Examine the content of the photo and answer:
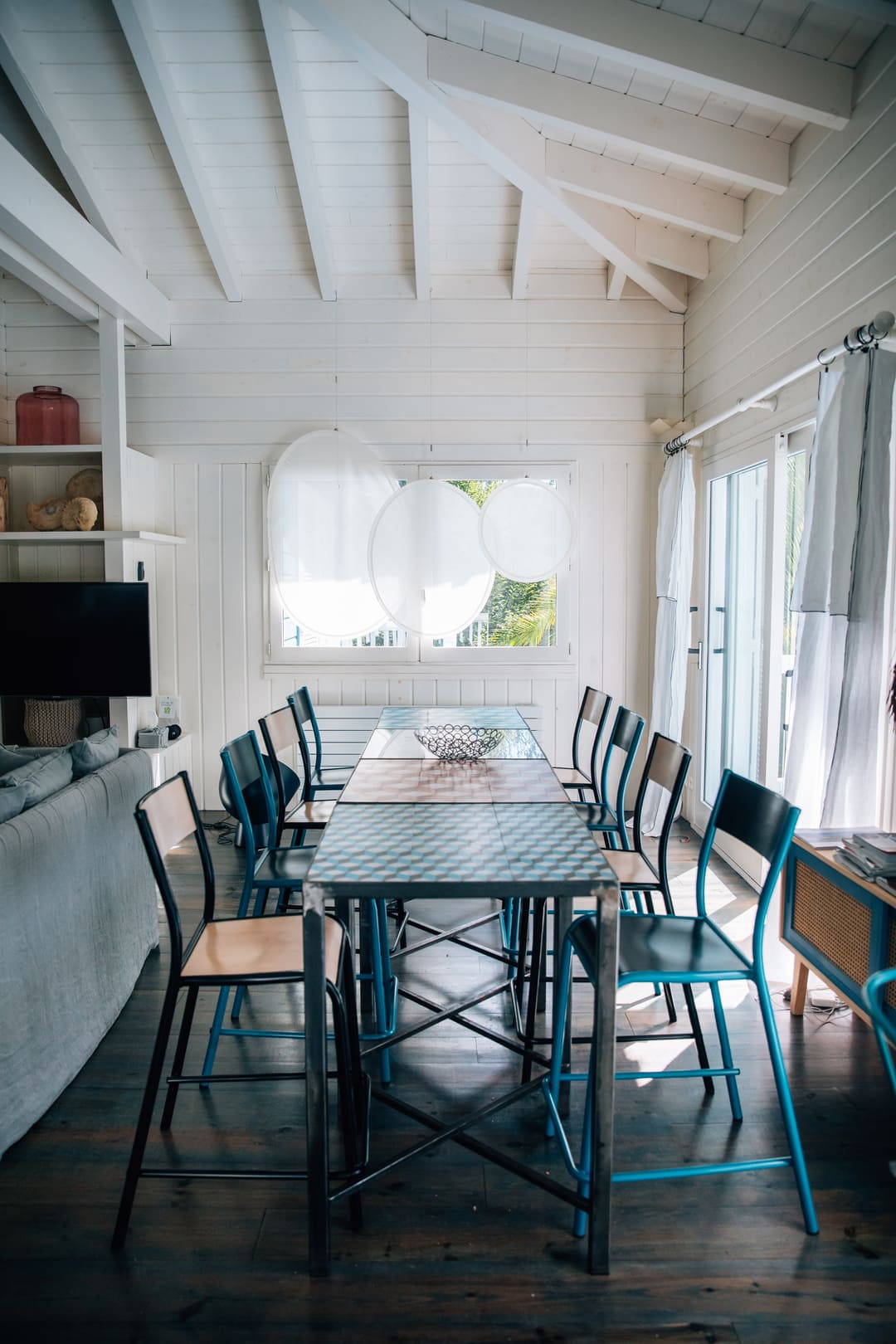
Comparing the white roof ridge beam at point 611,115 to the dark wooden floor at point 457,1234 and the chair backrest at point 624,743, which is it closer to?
the chair backrest at point 624,743

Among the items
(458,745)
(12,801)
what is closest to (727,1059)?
(458,745)

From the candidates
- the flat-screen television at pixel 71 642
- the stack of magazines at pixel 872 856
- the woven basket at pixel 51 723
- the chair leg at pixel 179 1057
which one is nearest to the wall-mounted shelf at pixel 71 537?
the flat-screen television at pixel 71 642

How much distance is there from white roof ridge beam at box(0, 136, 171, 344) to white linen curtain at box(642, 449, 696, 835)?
121 inches

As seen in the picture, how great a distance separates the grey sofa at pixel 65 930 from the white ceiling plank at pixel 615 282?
12.4 feet

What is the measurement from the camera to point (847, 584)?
2580 mm

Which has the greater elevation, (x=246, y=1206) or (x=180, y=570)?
(x=180, y=570)

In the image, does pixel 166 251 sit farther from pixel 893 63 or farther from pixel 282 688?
pixel 893 63

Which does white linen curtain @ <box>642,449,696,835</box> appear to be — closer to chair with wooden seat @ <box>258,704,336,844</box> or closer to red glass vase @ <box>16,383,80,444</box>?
chair with wooden seat @ <box>258,704,336,844</box>

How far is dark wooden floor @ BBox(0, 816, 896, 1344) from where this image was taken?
5.37ft

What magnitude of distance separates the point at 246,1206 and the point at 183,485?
412 centimetres

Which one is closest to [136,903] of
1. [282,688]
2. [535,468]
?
[282,688]

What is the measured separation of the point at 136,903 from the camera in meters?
3.03

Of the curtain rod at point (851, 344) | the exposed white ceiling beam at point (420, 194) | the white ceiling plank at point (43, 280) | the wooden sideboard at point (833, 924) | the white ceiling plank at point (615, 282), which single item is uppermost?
the exposed white ceiling beam at point (420, 194)

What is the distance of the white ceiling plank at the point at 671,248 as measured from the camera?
4.32m
